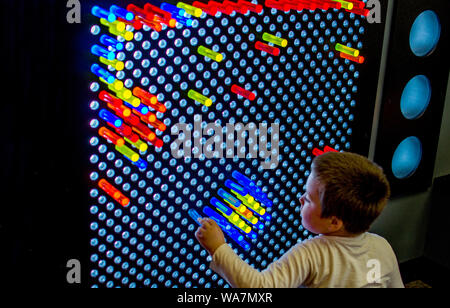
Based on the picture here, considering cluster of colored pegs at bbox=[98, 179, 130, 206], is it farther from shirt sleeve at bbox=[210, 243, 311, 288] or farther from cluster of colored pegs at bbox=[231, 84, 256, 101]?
cluster of colored pegs at bbox=[231, 84, 256, 101]

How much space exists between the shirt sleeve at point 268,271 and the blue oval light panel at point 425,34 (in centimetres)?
108

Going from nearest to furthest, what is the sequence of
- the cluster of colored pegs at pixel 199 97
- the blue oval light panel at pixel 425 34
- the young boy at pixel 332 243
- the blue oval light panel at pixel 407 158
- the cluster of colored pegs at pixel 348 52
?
1. the young boy at pixel 332 243
2. the cluster of colored pegs at pixel 199 97
3. the cluster of colored pegs at pixel 348 52
4. the blue oval light panel at pixel 425 34
5. the blue oval light panel at pixel 407 158

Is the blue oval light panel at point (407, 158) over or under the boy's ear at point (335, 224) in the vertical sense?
under

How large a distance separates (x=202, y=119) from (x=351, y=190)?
45cm

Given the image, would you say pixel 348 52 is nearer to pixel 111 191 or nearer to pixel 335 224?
pixel 335 224

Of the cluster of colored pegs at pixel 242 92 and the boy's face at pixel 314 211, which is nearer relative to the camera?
the boy's face at pixel 314 211

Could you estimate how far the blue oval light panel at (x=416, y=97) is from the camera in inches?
79.9

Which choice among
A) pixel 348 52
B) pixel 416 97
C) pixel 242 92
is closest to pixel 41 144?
pixel 242 92

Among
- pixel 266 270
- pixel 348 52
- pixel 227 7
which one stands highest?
pixel 227 7

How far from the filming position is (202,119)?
1441mm

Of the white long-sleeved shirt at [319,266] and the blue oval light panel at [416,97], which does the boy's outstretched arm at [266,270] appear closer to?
the white long-sleeved shirt at [319,266]

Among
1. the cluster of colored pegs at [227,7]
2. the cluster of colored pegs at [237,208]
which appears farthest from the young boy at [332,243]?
the cluster of colored pegs at [227,7]
